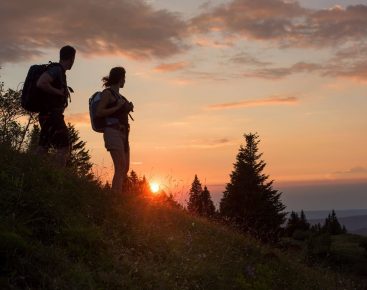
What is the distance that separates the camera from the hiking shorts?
830 cm

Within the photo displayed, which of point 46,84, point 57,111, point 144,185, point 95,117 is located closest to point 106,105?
point 95,117

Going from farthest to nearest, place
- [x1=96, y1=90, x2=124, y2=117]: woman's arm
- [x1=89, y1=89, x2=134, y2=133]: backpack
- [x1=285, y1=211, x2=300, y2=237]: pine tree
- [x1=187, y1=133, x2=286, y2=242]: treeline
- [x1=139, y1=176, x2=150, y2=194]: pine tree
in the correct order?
[x1=285, y1=211, x2=300, y2=237]: pine tree < [x1=187, y1=133, x2=286, y2=242]: treeline < [x1=139, y1=176, x2=150, y2=194]: pine tree < [x1=89, y1=89, x2=134, y2=133]: backpack < [x1=96, y1=90, x2=124, y2=117]: woman's arm

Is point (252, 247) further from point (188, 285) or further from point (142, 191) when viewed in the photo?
point (188, 285)

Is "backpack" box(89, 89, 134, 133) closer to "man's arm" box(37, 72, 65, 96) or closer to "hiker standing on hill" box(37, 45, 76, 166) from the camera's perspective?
"hiker standing on hill" box(37, 45, 76, 166)

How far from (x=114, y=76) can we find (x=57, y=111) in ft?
4.58

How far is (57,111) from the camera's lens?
8.36 metres

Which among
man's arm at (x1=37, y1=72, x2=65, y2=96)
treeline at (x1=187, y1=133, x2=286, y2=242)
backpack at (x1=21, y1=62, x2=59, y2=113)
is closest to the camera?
man's arm at (x1=37, y1=72, x2=65, y2=96)

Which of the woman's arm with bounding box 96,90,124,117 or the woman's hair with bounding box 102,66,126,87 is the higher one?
the woman's hair with bounding box 102,66,126,87

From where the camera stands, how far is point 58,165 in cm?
834

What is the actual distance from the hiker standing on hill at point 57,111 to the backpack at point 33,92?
0.26 ft


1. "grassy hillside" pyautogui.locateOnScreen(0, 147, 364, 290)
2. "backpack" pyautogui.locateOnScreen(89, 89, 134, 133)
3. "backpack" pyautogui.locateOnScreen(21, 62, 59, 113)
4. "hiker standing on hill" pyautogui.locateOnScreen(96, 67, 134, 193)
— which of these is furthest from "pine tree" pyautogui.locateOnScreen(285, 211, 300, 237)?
"backpack" pyautogui.locateOnScreen(21, 62, 59, 113)

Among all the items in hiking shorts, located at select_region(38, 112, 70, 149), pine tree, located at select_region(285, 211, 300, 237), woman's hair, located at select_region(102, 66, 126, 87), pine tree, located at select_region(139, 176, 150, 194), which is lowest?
pine tree, located at select_region(139, 176, 150, 194)

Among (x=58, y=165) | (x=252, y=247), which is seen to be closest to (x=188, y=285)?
(x=58, y=165)

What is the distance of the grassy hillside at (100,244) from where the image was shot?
17.6ft
